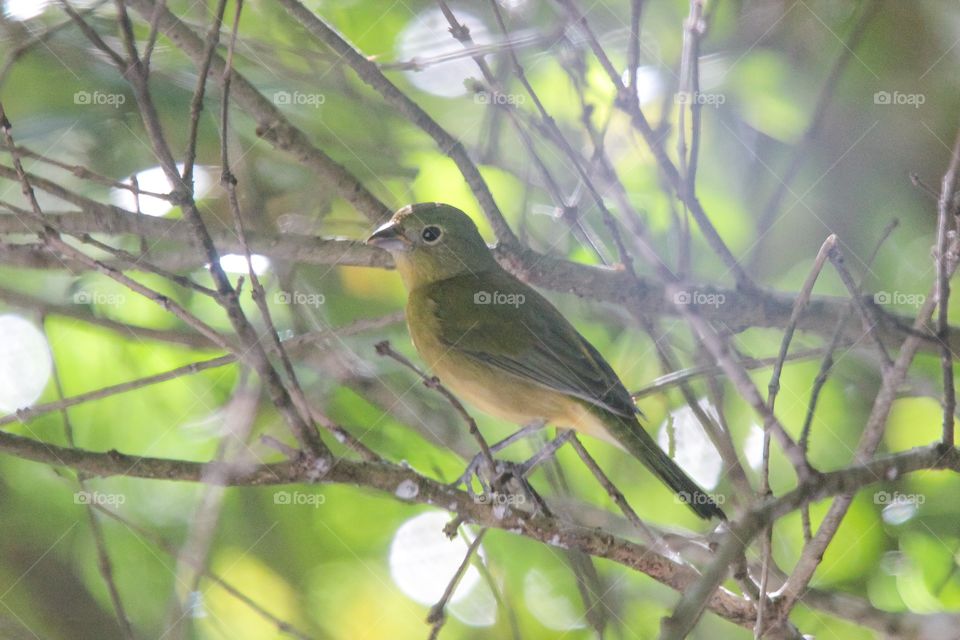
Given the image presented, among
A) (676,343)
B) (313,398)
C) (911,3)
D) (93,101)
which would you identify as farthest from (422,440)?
(911,3)

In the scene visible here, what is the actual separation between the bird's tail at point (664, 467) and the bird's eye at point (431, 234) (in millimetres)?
1266

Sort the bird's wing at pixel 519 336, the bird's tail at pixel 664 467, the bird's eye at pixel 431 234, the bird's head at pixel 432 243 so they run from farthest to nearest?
the bird's eye at pixel 431 234
the bird's head at pixel 432 243
the bird's wing at pixel 519 336
the bird's tail at pixel 664 467

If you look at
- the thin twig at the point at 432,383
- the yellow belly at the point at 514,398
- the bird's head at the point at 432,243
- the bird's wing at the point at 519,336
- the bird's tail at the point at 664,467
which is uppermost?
the bird's head at the point at 432,243

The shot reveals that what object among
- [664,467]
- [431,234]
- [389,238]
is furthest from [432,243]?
[664,467]

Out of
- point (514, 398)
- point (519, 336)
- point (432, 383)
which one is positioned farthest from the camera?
point (519, 336)

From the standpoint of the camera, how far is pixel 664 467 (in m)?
3.83

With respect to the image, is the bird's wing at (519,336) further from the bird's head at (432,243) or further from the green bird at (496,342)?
the bird's head at (432,243)

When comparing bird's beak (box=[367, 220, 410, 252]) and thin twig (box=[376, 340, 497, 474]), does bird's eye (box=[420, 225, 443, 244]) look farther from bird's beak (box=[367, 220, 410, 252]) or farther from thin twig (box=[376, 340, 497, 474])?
thin twig (box=[376, 340, 497, 474])

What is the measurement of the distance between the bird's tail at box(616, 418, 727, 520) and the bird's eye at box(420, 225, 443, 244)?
1266 mm

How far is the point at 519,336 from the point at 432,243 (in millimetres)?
644

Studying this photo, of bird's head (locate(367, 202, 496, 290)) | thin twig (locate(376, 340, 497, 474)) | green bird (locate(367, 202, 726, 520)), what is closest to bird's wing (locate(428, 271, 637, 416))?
green bird (locate(367, 202, 726, 520))

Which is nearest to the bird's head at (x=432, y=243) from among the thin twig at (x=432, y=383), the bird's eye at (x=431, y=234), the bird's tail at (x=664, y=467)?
the bird's eye at (x=431, y=234)

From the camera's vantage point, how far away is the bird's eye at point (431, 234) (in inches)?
180

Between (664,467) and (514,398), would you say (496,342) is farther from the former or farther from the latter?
(664,467)
